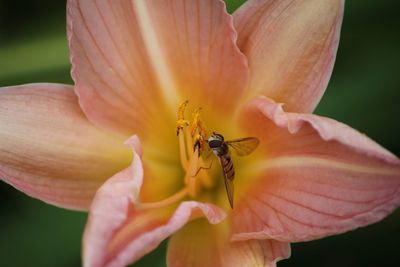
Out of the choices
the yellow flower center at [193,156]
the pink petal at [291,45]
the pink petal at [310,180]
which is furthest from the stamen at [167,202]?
the pink petal at [291,45]

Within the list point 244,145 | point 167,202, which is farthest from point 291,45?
point 167,202

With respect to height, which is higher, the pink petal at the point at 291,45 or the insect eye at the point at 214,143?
the pink petal at the point at 291,45

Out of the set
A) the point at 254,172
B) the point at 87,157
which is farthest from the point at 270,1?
the point at 87,157

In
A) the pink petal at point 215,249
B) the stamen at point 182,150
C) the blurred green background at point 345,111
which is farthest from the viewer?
the blurred green background at point 345,111

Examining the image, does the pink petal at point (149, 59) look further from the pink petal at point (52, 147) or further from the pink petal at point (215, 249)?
the pink petal at point (215, 249)

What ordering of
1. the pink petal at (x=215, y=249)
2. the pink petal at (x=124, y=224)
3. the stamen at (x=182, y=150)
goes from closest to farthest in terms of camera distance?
1. the pink petal at (x=124, y=224)
2. the pink petal at (x=215, y=249)
3. the stamen at (x=182, y=150)

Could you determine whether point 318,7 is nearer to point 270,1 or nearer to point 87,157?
point 270,1

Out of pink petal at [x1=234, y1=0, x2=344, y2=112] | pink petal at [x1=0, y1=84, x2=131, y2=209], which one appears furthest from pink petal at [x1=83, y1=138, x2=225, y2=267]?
pink petal at [x1=234, y1=0, x2=344, y2=112]
